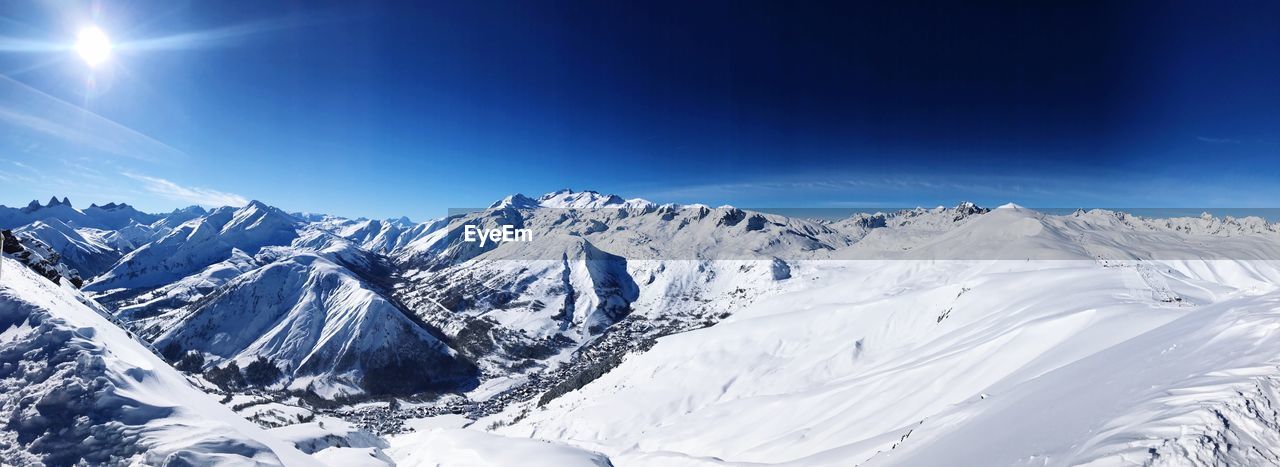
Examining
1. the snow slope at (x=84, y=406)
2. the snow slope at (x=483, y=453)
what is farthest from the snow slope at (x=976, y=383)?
the snow slope at (x=84, y=406)

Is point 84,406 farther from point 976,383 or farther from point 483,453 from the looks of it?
point 976,383

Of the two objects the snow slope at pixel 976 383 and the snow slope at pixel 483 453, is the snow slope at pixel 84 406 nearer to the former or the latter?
the snow slope at pixel 483 453

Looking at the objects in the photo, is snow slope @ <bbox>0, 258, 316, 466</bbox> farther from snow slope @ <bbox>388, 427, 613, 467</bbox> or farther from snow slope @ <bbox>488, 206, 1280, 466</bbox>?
snow slope @ <bbox>488, 206, 1280, 466</bbox>

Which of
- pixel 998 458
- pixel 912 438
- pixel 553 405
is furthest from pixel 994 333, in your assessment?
pixel 553 405

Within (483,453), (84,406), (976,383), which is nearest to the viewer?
(84,406)

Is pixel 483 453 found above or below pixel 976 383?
below

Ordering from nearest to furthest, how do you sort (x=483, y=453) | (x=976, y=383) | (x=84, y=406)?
(x=84, y=406) < (x=976, y=383) < (x=483, y=453)

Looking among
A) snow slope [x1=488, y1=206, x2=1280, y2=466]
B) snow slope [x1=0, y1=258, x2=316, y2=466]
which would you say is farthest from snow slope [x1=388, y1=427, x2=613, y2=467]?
snow slope [x1=0, y1=258, x2=316, y2=466]

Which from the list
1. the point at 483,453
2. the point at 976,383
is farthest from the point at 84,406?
the point at 976,383
